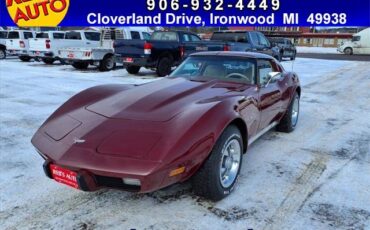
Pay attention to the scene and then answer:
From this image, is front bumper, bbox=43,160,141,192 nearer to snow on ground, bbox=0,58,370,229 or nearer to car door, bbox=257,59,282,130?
snow on ground, bbox=0,58,370,229

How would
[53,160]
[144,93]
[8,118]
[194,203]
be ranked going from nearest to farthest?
1. [53,160]
2. [194,203]
3. [144,93]
4. [8,118]

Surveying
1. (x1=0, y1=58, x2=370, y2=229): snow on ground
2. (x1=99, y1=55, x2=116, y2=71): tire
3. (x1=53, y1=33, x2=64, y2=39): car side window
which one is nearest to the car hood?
(x1=0, y1=58, x2=370, y2=229): snow on ground

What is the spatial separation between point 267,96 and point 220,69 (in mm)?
722

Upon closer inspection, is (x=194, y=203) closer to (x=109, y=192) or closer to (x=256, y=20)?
(x=109, y=192)

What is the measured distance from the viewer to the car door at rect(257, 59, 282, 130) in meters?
4.52

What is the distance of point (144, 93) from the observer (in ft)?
13.2

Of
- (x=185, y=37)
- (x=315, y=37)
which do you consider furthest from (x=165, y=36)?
(x=315, y=37)

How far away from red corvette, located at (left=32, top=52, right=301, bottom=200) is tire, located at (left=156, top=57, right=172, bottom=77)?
898 centimetres

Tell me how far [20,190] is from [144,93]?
5.30 feet

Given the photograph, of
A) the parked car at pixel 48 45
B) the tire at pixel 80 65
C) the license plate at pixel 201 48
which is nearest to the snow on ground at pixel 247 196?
the license plate at pixel 201 48

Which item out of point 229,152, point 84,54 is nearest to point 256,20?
point 84,54

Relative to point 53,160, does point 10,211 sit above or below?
below

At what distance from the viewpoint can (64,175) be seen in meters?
3.03

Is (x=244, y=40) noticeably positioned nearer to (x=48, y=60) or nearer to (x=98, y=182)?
(x=48, y=60)
